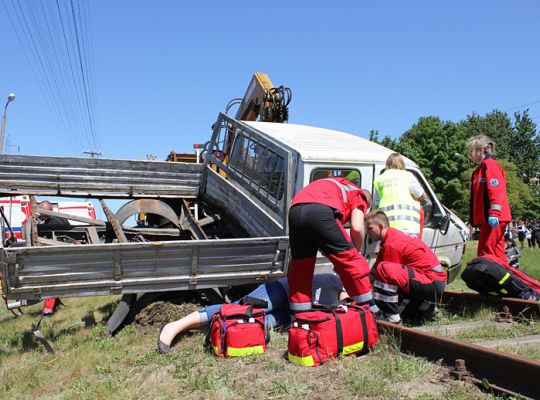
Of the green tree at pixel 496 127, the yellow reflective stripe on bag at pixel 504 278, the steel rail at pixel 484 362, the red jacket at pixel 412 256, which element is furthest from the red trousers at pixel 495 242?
the green tree at pixel 496 127

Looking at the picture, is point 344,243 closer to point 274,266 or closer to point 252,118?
point 274,266

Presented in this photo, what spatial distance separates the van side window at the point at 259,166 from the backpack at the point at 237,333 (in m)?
2.00

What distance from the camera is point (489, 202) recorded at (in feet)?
18.2

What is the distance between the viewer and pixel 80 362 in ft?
13.6

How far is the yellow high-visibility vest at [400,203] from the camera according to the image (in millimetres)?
5398

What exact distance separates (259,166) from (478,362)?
3.90 metres

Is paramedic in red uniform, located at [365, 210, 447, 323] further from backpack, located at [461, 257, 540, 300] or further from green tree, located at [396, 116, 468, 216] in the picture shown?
green tree, located at [396, 116, 468, 216]

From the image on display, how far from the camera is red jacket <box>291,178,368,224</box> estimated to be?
13.9ft

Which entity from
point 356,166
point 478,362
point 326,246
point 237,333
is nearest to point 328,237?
point 326,246

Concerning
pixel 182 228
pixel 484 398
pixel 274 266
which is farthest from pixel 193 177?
pixel 484 398

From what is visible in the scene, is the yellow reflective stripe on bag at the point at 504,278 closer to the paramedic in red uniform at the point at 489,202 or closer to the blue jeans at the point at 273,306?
the paramedic in red uniform at the point at 489,202

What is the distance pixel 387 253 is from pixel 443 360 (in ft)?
4.76

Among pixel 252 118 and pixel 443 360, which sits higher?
pixel 252 118

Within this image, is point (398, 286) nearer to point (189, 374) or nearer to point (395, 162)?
point (395, 162)
